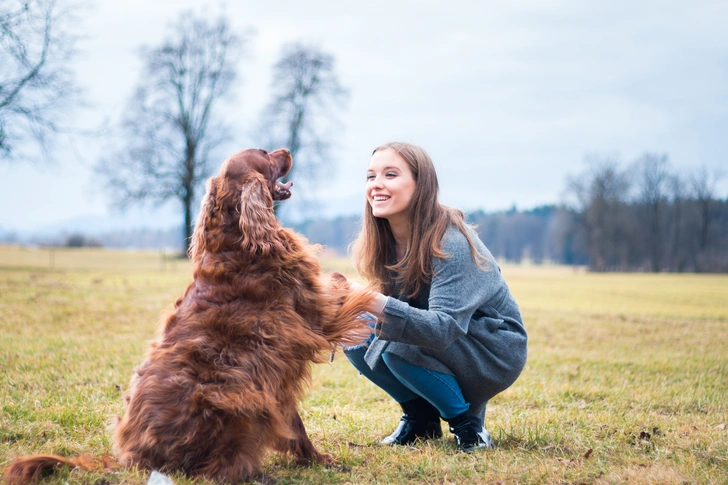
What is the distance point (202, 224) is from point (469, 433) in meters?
1.94

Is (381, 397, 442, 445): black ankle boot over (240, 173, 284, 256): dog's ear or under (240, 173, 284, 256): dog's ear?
under

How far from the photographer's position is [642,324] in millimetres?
10820

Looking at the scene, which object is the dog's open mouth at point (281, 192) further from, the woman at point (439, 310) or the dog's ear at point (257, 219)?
the woman at point (439, 310)

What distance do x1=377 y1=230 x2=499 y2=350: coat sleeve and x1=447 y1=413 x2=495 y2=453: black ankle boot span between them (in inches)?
23.9

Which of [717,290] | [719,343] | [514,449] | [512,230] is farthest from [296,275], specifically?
[512,230]

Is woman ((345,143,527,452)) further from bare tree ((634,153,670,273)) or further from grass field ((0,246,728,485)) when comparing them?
bare tree ((634,153,670,273))

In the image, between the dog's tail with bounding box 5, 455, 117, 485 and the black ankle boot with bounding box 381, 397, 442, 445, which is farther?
the black ankle boot with bounding box 381, 397, 442, 445

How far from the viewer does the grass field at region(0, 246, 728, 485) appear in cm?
290

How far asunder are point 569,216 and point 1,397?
44.4 metres

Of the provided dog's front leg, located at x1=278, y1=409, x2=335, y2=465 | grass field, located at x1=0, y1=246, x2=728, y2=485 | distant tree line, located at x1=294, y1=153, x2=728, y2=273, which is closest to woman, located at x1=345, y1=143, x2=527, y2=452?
grass field, located at x1=0, y1=246, x2=728, y2=485

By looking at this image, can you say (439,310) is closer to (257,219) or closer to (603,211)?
(257,219)

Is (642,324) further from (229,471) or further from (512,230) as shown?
(512,230)

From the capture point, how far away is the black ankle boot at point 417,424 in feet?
11.8

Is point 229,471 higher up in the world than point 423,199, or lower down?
lower down
